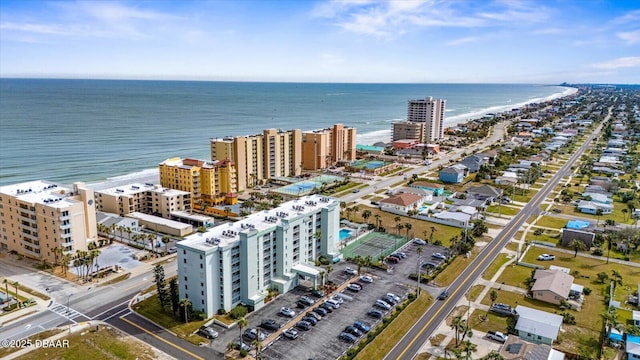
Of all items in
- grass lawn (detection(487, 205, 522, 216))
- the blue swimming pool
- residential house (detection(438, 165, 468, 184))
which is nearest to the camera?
the blue swimming pool

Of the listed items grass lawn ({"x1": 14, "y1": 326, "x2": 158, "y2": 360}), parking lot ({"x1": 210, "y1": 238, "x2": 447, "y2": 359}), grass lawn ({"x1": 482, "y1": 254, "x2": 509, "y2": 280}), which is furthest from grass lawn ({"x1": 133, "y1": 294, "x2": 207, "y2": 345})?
grass lawn ({"x1": 482, "y1": 254, "x2": 509, "y2": 280})

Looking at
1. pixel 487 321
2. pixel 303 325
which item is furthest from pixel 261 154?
pixel 487 321

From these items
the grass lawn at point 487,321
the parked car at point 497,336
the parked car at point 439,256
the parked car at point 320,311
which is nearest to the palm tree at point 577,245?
the parked car at point 439,256

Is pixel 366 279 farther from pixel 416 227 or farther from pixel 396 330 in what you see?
pixel 416 227

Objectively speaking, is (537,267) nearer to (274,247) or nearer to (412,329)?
(412,329)

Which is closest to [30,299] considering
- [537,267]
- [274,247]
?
[274,247]

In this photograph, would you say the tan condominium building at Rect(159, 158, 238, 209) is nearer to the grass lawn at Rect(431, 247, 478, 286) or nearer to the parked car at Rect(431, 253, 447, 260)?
the parked car at Rect(431, 253, 447, 260)
